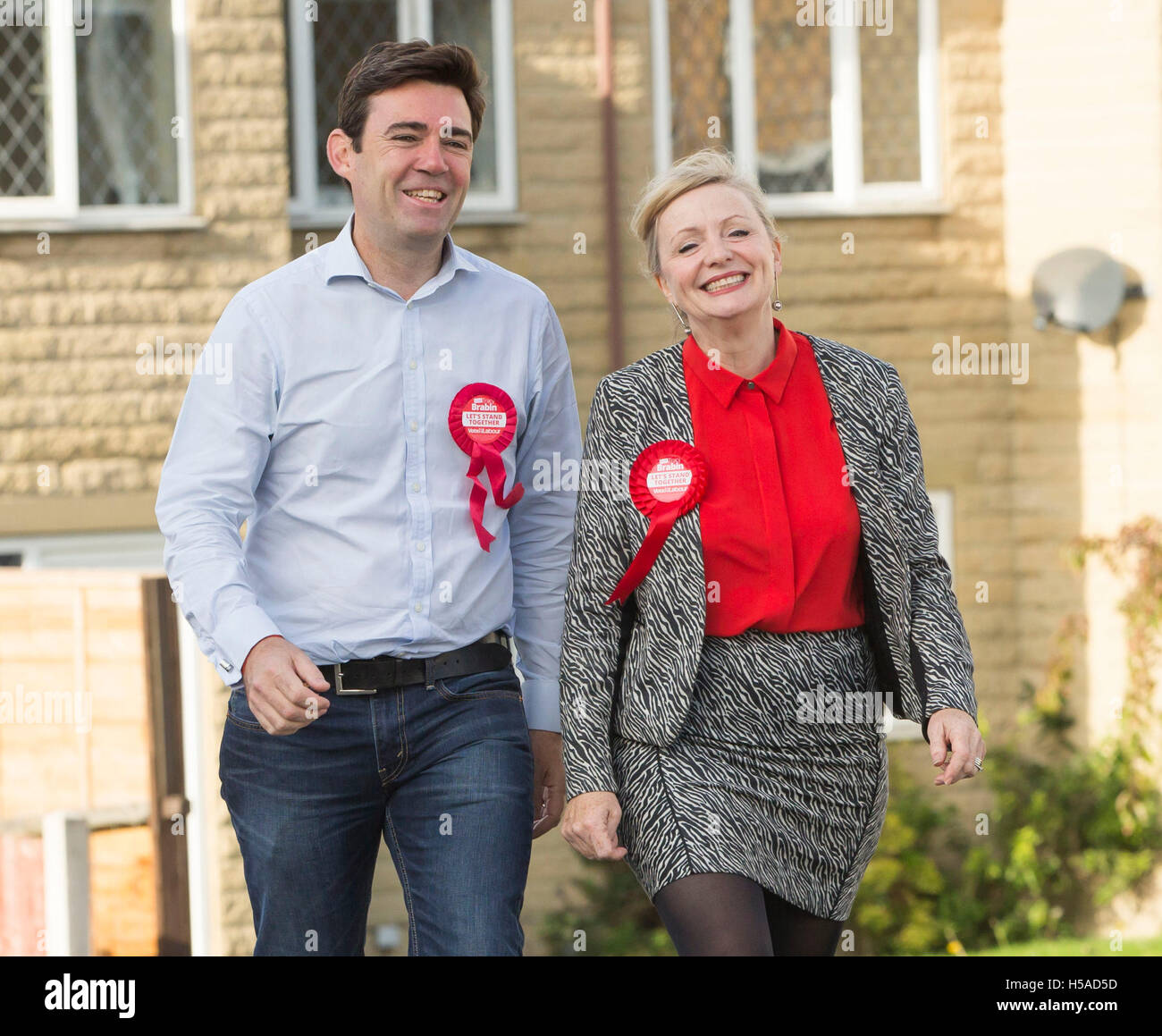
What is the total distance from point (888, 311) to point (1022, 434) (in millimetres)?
1071

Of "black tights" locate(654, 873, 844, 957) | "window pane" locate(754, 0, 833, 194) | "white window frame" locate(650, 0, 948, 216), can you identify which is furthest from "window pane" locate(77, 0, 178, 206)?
"black tights" locate(654, 873, 844, 957)

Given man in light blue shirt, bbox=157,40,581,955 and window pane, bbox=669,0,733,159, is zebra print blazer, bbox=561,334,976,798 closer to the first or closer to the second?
man in light blue shirt, bbox=157,40,581,955

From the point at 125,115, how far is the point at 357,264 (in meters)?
5.32

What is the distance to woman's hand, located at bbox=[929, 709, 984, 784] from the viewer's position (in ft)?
9.58

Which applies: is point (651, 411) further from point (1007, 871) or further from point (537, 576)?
point (1007, 871)

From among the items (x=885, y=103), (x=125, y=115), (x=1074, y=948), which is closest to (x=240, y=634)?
(x=125, y=115)

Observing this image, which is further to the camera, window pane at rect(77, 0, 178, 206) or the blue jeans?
window pane at rect(77, 0, 178, 206)

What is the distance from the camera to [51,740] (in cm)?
708

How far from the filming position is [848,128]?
8.91 metres

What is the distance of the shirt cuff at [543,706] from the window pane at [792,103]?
240 inches

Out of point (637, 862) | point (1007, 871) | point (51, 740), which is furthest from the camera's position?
point (1007, 871)

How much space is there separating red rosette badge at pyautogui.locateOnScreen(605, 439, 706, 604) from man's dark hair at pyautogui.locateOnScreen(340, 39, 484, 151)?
2.97 feet

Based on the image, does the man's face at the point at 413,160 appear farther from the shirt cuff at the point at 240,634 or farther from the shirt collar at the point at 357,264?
the shirt cuff at the point at 240,634
